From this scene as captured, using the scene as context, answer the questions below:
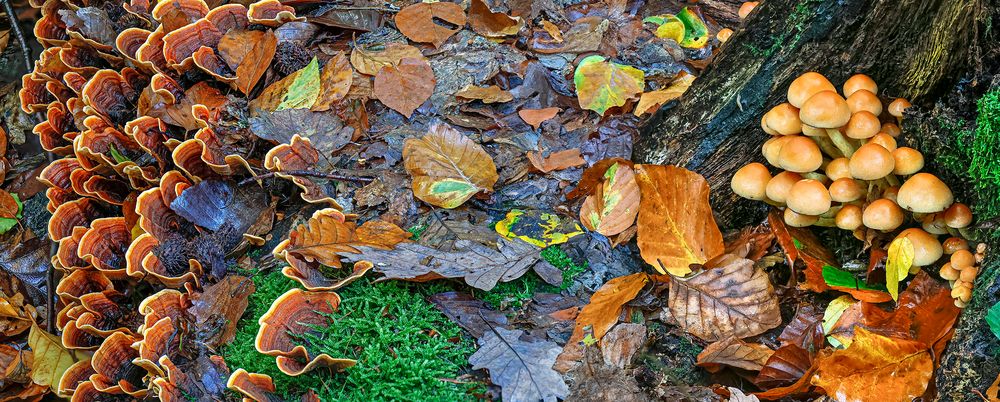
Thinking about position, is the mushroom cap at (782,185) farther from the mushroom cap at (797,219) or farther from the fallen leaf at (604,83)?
the fallen leaf at (604,83)

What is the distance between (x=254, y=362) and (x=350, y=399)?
62 centimetres

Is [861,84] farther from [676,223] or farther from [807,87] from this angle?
[676,223]

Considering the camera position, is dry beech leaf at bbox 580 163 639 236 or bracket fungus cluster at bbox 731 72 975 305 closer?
bracket fungus cluster at bbox 731 72 975 305

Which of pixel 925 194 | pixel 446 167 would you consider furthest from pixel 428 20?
pixel 925 194

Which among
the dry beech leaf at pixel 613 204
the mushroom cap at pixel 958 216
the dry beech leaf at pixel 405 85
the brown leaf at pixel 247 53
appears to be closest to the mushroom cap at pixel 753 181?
the dry beech leaf at pixel 613 204

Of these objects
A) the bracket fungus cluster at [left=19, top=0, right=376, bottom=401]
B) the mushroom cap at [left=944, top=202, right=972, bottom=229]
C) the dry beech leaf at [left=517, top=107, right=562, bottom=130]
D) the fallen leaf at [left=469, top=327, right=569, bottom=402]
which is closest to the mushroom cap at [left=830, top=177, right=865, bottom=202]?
the mushroom cap at [left=944, top=202, right=972, bottom=229]

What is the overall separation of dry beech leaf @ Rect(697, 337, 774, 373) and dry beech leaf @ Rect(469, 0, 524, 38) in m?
3.00

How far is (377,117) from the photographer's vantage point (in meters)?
4.70

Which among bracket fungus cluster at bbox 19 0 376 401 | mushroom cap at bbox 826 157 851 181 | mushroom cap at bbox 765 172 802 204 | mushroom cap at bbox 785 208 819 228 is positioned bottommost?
bracket fungus cluster at bbox 19 0 376 401

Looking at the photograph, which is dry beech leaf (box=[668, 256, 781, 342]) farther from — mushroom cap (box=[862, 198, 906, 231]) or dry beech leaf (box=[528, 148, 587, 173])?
dry beech leaf (box=[528, 148, 587, 173])

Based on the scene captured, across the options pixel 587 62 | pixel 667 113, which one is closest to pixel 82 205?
pixel 587 62

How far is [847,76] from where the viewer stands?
3.13 meters

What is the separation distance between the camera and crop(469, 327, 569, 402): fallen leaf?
294 centimetres

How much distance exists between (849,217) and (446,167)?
216cm
